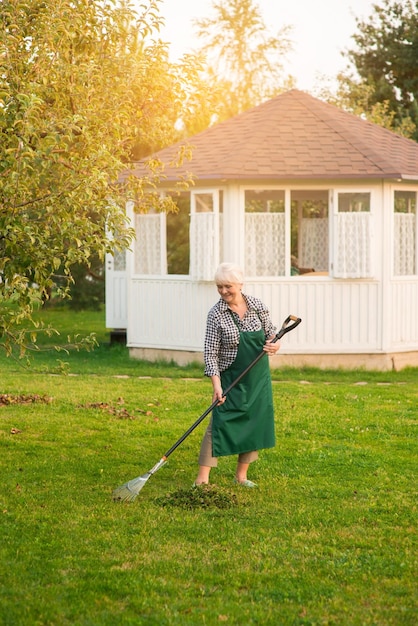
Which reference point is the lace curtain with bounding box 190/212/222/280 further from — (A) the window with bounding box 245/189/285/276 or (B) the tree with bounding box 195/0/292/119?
(B) the tree with bounding box 195/0/292/119

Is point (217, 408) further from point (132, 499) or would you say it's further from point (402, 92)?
point (402, 92)

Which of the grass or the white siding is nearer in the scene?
the grass

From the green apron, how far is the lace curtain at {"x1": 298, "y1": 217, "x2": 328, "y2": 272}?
10.6 metres

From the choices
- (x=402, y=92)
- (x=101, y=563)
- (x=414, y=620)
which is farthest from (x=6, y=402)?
(x=402, y=92)

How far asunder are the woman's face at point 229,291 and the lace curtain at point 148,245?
9.20m

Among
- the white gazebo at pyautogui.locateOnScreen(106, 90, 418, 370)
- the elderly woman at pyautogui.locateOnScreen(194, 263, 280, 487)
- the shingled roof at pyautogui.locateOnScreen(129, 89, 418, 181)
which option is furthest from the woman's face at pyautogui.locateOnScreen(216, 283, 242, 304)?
the white gazebo at pyautogui.locateOnScreen(106, 90, 418, 370)

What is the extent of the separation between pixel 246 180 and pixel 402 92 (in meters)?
20.8

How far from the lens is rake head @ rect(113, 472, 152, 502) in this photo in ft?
24.3

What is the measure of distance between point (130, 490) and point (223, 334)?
1312 millimetres

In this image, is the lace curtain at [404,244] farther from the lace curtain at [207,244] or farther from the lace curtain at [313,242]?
the lace curtain at [207,244]

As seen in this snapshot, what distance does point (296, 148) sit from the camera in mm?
16062

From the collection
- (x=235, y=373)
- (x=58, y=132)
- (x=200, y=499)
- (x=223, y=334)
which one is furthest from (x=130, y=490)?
(x=58, y=132)

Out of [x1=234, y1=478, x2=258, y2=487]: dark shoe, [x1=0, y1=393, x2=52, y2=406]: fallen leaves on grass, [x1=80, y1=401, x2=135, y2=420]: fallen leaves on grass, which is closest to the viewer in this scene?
[x1=234, y1=478, x2=258, y2=487]: dark shoe

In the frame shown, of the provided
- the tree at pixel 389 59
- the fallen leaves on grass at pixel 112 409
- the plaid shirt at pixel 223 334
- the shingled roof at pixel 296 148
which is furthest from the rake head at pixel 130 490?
the tree at pixel 389 59
